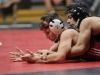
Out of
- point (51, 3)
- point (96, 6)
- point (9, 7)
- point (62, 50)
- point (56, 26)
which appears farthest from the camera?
point (96, 6)

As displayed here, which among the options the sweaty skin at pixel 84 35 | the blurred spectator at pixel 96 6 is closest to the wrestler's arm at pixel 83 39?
the sweaty skin at pixel 84 35

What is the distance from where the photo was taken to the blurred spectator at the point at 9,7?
11023mm

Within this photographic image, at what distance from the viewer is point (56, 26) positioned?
3.86 meters

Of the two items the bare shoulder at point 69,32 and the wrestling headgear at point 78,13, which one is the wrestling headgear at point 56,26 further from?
the wrestling headgear at point 78,13

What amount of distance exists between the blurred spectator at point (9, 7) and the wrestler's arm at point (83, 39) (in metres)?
7.33

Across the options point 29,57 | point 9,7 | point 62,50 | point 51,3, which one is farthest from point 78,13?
point 9,7

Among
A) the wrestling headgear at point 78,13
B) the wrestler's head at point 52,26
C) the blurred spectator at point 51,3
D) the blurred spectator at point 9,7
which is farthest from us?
the blurred spectator at point 9,7

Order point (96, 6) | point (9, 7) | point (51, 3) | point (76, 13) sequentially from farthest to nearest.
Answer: point (96, 6)
point (9, 7)
point (51, 3)
point (76, 13)

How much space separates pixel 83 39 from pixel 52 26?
1.14 ft

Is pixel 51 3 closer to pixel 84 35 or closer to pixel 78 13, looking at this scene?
pixel 78 13

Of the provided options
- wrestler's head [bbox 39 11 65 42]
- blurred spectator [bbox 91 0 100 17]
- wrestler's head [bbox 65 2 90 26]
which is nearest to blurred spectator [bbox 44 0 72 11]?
blurred spectator [bbox 91 0 100 17]

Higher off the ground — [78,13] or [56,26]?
[78,13]

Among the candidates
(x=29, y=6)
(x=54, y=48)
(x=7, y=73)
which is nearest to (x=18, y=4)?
(x=29, y=6)

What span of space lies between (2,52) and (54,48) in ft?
3.50
